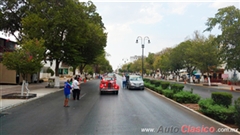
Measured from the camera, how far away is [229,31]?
1187 inches

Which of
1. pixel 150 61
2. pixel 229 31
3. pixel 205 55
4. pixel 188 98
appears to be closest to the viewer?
pixel 188 98

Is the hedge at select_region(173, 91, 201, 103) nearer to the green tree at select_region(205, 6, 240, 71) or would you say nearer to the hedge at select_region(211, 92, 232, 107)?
the hedge at select_region(211, 92, 232, 107)

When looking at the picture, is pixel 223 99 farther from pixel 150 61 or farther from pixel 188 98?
pixel 150 61

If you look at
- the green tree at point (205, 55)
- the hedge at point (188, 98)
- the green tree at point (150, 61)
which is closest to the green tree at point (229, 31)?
the green tree at point (205, 55)

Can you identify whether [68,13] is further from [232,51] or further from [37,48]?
[232,51]

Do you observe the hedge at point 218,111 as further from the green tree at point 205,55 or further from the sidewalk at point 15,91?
the green tree at point 205,55

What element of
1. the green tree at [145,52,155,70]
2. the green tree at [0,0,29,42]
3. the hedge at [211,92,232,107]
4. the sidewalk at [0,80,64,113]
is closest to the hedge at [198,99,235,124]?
the hedge at [211,92,232,107]

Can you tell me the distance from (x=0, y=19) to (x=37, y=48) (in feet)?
54.1

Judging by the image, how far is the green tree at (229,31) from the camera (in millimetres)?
30016

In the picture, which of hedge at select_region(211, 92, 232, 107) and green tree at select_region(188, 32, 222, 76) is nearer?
hedge at select_region(211, 92, 232, 107)

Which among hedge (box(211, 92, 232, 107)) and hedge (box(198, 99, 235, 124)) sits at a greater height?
hedge (box(211, 92, 232, 107))

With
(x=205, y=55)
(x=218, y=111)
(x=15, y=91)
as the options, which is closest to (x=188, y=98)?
(x=218, y=111)

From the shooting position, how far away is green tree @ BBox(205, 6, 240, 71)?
98.5 feet

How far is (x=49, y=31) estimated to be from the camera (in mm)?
25344
